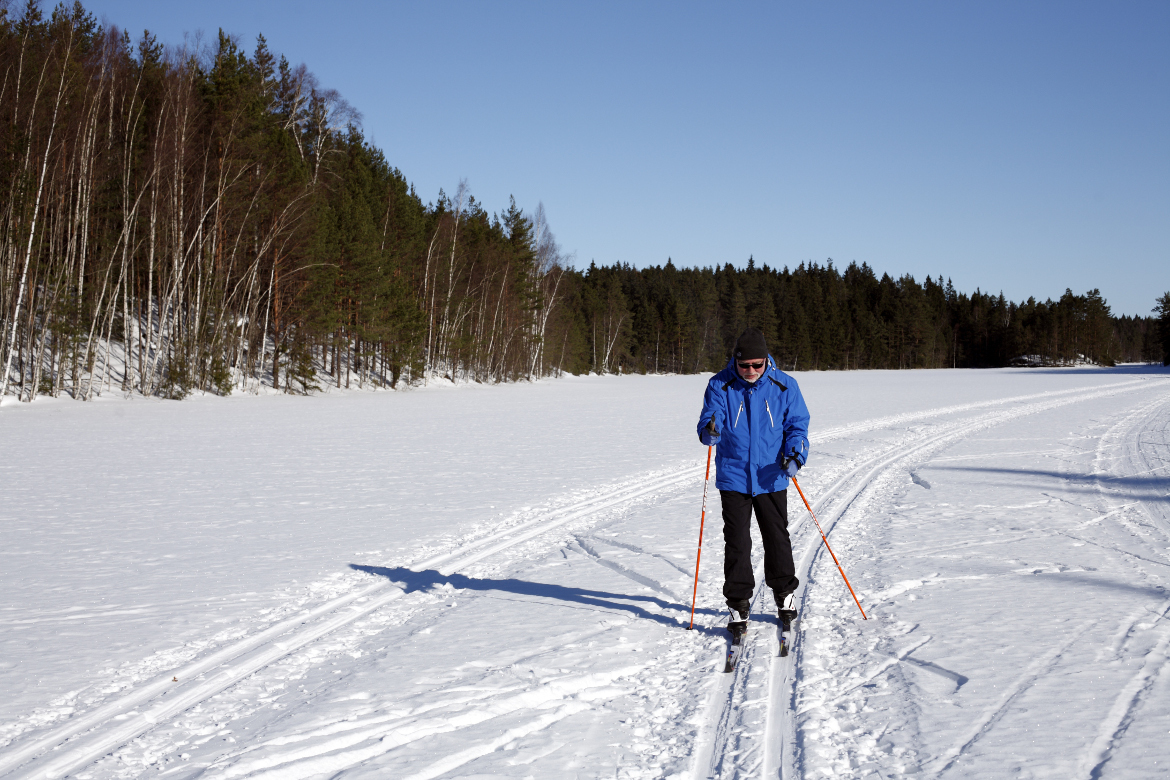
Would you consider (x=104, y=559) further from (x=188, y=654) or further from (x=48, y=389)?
(x=48, y=389)

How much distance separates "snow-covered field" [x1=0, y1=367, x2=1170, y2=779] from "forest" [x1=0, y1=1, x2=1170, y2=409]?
584 inches

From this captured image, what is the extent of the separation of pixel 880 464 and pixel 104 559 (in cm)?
1067

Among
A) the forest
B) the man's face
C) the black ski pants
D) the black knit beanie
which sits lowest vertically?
the black ski pants

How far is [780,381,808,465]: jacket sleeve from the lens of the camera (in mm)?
4426

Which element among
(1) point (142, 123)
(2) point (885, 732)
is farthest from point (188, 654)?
(1) point (142, 123)

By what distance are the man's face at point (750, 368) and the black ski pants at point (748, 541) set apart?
708 millimetres

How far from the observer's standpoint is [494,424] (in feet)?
65.2

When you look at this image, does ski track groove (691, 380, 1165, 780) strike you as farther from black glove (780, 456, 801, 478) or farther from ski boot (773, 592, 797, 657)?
black glove (780, 456, 801, 478)

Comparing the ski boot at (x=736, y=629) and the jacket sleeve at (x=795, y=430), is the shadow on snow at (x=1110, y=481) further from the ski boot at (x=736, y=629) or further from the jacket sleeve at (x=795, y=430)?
the ski boot at (x=736, y=629)

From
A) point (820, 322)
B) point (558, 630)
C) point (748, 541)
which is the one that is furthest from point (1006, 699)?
point (820, 322)

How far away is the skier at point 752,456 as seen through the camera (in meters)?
4.49

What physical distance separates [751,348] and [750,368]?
14 centimetres

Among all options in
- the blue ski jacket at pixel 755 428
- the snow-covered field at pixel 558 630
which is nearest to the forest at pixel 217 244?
the snow-covered field at pixel 558 630

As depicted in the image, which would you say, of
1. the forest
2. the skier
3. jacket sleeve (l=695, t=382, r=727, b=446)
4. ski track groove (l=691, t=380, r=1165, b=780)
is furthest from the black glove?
the forest
